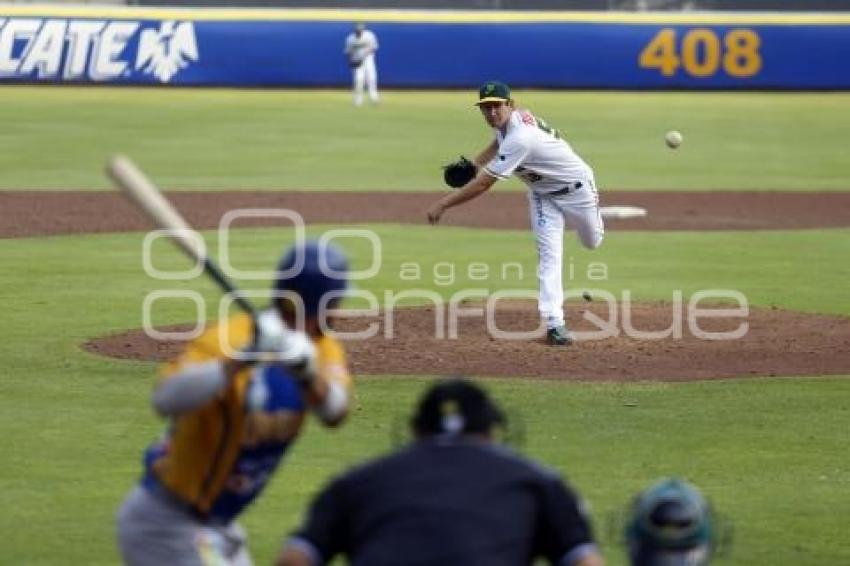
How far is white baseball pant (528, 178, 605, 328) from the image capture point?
14688mm

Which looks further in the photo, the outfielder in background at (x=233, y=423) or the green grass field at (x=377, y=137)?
the green grass field at (x=377, y=137)

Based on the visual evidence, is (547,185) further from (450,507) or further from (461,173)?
(450,507)

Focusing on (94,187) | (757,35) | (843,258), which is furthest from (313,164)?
(757,35)

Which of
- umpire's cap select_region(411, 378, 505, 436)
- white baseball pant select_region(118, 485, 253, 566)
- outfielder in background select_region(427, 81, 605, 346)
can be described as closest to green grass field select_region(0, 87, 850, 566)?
outfielder in background select_region(427, 81, 605, 346)

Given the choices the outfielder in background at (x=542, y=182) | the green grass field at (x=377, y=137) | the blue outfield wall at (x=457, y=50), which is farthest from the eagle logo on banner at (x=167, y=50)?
the outfielder in background at (x=542, y=182)

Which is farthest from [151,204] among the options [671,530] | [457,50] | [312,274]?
[457,50]

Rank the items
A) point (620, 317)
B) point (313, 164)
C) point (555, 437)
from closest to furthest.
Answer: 1. point (555, 437)
2. point (620, 317)
3. point (313, 164)

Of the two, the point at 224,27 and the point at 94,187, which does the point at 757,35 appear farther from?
the point at 94,187

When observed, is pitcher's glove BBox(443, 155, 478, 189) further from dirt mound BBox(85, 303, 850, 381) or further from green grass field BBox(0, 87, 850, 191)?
green grass field BBox(0, 87, 850, 191)

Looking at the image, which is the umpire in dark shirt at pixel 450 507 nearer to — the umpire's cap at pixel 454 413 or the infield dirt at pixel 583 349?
the umpire's cap at pixel 454 413

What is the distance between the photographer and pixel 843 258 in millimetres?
20453

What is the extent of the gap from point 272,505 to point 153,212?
13.5 feet

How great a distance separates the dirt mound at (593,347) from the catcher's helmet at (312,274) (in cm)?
773

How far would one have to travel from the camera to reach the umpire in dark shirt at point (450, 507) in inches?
196
